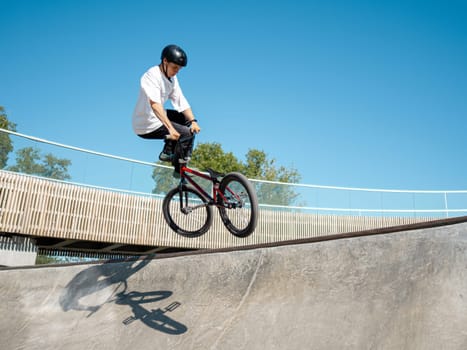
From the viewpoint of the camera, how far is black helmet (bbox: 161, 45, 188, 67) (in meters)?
4.40

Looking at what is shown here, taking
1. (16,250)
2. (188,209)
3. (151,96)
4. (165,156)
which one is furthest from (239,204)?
(16,250)

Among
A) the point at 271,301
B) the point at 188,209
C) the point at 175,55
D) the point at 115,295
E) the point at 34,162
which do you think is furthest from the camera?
the point at 34,162

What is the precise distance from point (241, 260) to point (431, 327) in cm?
249

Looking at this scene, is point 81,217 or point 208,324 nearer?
point 208,324

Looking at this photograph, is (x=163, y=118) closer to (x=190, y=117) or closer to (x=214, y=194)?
(x=190, y=117)

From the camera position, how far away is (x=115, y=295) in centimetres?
522

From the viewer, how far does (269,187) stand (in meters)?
14.0

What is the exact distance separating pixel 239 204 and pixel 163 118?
126 cm

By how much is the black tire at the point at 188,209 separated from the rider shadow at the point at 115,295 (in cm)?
84

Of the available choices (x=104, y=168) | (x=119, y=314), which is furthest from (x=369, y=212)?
(x=119, y=314)

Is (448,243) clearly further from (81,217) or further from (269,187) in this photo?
(81,217)

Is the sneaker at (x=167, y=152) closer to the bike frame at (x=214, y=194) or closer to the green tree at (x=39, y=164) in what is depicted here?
the bike frame at (x=214, y=194)

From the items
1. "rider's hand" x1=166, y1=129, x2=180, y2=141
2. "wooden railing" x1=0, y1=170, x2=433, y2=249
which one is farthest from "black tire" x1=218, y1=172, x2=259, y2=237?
"wooden railing" x1=0, y1=170, x2=433, y2=249

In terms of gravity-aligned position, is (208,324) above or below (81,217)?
below
